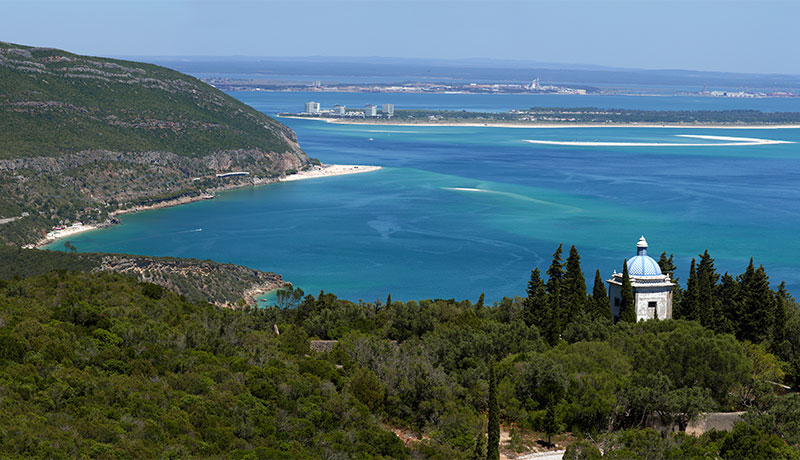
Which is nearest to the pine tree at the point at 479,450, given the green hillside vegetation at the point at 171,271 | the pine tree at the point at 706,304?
the pine tree at the point at 706,304

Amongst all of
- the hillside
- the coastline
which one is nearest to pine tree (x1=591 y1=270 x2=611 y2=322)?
the coastline

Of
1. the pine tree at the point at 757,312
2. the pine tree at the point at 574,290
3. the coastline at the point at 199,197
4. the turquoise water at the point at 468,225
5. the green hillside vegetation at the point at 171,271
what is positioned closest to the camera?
the pine tree at the point at 757,312

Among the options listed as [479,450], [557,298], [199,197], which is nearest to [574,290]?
[557,298]

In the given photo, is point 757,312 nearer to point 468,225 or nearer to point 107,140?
point 468,225

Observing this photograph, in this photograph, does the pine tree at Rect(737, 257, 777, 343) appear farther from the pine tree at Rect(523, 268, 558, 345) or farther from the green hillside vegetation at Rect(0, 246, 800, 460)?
the pine tree at Rect(523, 268, 558, 345)

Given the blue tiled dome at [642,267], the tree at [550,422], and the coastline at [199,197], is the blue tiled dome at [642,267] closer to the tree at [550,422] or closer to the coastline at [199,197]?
the tree at [550,422]

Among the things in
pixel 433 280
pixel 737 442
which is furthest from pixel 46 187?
pixel 737 442
